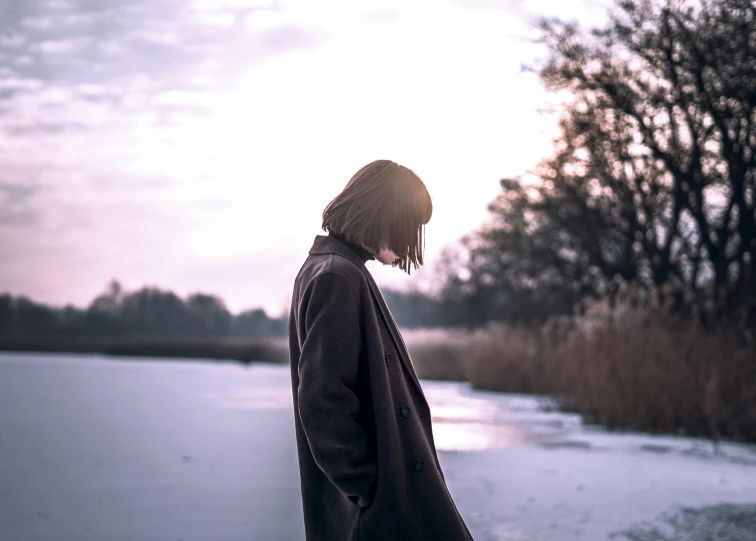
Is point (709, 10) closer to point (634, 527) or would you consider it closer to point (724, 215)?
point (724, 215)

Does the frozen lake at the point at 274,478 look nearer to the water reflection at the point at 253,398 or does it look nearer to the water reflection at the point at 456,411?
the water reflection at the point at 456,411

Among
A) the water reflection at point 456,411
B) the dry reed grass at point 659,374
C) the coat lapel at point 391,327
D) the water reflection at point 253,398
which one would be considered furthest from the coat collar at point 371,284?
the water reflection at point 253,398

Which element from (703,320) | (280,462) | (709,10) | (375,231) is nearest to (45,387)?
(280,462)

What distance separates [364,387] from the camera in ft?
5.68

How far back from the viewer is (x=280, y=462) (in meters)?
6.48

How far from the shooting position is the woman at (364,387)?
164cm

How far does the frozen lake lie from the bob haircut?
2635 mm

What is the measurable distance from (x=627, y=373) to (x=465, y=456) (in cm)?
272

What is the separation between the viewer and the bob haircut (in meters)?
1.80

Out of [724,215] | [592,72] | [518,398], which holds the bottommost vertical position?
[518,398]

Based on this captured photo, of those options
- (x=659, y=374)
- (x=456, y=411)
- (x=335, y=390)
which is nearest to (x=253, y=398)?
(x=456, y=411)

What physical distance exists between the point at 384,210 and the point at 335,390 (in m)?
0.39

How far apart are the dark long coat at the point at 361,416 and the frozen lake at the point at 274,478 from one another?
8.39 feet

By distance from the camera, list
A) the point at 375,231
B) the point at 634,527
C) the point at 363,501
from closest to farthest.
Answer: the point at 363,501 → the point at 375,231 → the point at 634,527
